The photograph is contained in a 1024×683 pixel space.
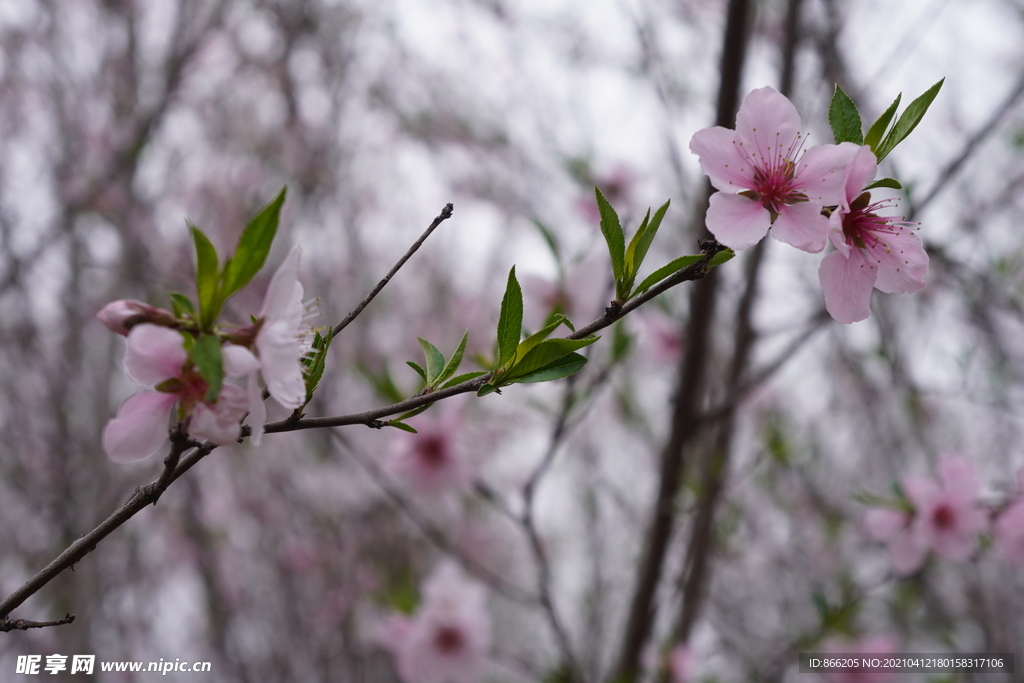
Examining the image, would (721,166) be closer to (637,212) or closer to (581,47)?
(637,212)


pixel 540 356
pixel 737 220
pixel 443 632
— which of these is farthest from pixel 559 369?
pixel 443 632

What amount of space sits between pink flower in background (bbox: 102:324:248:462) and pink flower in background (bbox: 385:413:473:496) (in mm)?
1473

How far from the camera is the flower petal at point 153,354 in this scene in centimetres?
68

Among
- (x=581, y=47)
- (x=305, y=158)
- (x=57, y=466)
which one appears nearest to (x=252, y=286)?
(x=305, y=158)

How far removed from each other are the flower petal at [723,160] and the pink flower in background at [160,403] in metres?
0.62

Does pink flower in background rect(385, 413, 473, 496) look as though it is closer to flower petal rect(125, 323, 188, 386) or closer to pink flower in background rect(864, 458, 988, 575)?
pink flower in background rect(864, 458, 988, 575)

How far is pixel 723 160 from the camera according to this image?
2.97ft

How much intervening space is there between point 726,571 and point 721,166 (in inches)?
174

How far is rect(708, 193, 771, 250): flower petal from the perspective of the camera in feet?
2.57

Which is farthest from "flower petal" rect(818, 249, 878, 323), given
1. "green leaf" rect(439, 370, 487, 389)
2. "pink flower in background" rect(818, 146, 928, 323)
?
"green leaf" rect(439, 370, 487, 389)

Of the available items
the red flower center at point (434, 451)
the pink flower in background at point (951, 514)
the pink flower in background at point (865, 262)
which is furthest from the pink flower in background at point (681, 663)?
the pink flower in background at point (865, 262)

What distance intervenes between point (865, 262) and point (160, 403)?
2.86ft

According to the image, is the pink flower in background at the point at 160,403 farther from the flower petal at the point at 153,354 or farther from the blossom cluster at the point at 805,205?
the blossom cluster at the point at 805,205

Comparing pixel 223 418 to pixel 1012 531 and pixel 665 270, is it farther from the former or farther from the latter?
pixel 1012 531
